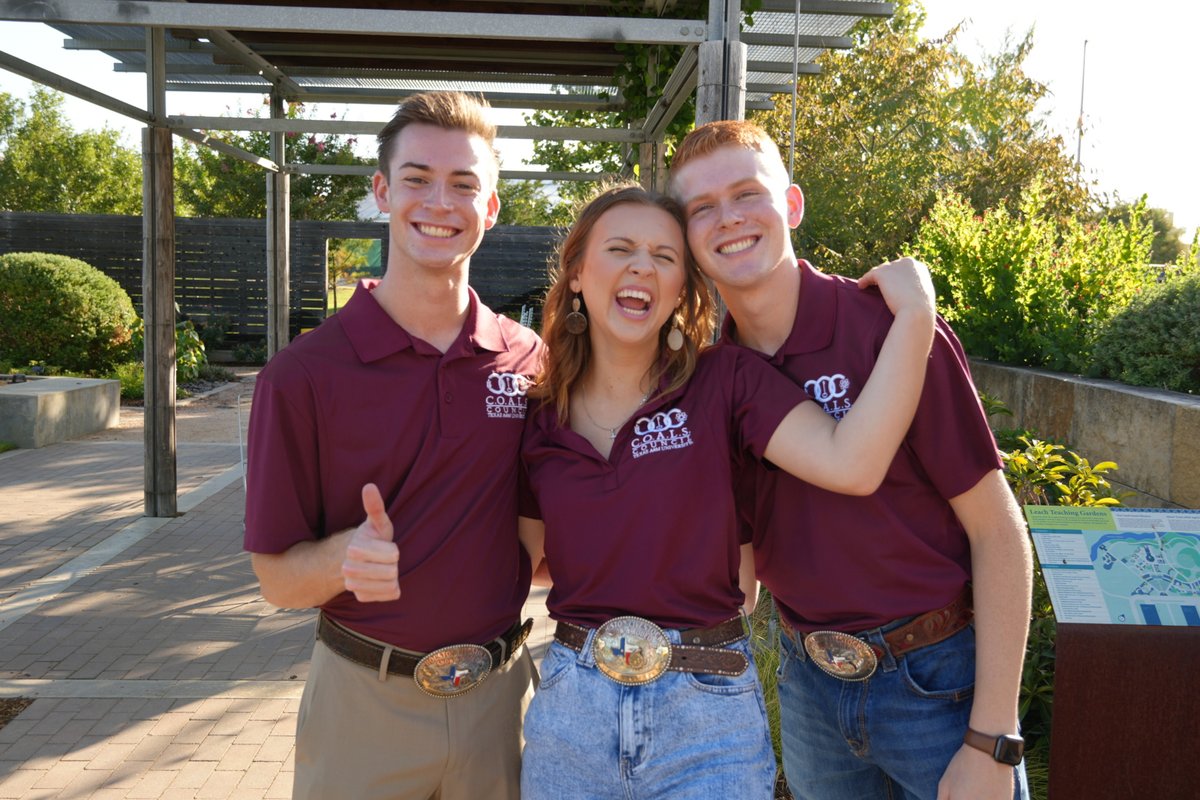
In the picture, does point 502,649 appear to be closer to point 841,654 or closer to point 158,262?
point 841,654

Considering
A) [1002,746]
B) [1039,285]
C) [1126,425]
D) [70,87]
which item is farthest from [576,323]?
[1039,285]

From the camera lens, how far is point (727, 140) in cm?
216

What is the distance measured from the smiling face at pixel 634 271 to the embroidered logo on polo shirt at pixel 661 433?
6.8 inches

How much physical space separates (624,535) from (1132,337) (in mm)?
4996

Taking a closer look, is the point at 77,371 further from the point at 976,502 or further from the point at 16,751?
the point at 976,502

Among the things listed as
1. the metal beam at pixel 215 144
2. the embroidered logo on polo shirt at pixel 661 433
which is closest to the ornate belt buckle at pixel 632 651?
the embroidered logo on polo shirt at pixel 661 433

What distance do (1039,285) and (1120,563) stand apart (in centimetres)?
522

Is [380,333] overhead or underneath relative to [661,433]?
overhead

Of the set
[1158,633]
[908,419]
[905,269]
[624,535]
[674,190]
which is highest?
[674,190]

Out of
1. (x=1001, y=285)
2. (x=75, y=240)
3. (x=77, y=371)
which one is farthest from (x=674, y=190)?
(x=75, y=240)

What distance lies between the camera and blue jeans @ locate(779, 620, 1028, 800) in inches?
76.9

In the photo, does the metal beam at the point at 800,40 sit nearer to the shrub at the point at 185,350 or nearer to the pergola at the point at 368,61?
the pergola at the point at 368,61

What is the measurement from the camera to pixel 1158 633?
7.68 feet

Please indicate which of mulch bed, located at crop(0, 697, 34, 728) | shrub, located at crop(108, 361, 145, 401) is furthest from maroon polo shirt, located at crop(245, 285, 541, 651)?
shrub, located at crop(108, 361, 145, 401)
